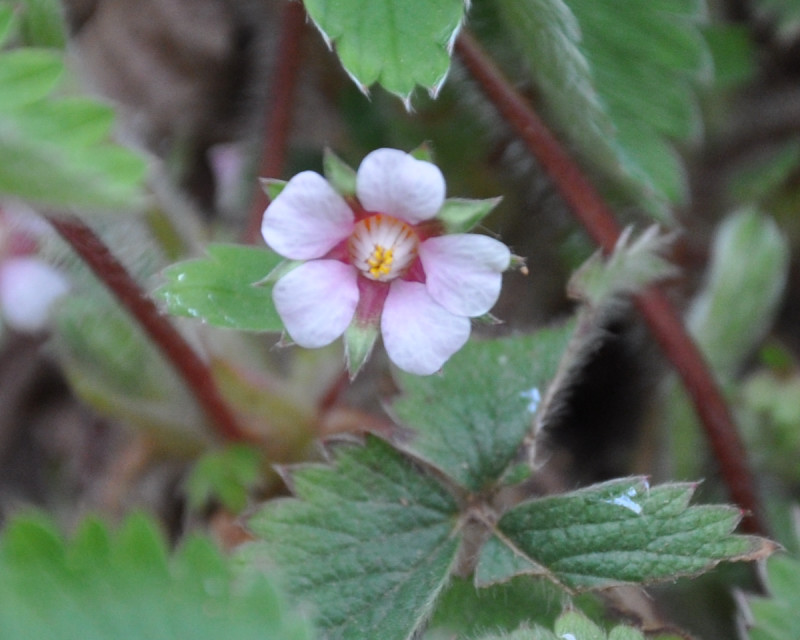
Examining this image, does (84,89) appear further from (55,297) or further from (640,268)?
(640,268)

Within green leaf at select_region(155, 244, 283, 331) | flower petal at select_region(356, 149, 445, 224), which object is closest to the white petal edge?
green leaf at select_region(155, 244, 283, 331)

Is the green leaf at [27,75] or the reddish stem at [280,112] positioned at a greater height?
the green leaf at [27,75]

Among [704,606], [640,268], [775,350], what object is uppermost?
[640,268]

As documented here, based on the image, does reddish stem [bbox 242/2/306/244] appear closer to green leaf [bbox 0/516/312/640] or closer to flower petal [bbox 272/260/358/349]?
flower petal [bbox 272/260/358/349]

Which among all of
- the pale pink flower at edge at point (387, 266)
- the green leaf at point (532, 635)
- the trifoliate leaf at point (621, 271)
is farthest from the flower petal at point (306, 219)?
the green leaf at point (532, 635)

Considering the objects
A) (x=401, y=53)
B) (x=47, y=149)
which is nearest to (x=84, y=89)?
(x=401, y=53)

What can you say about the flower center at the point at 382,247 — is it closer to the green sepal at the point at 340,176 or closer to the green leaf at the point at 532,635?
the green sepal at the point at 340,176
